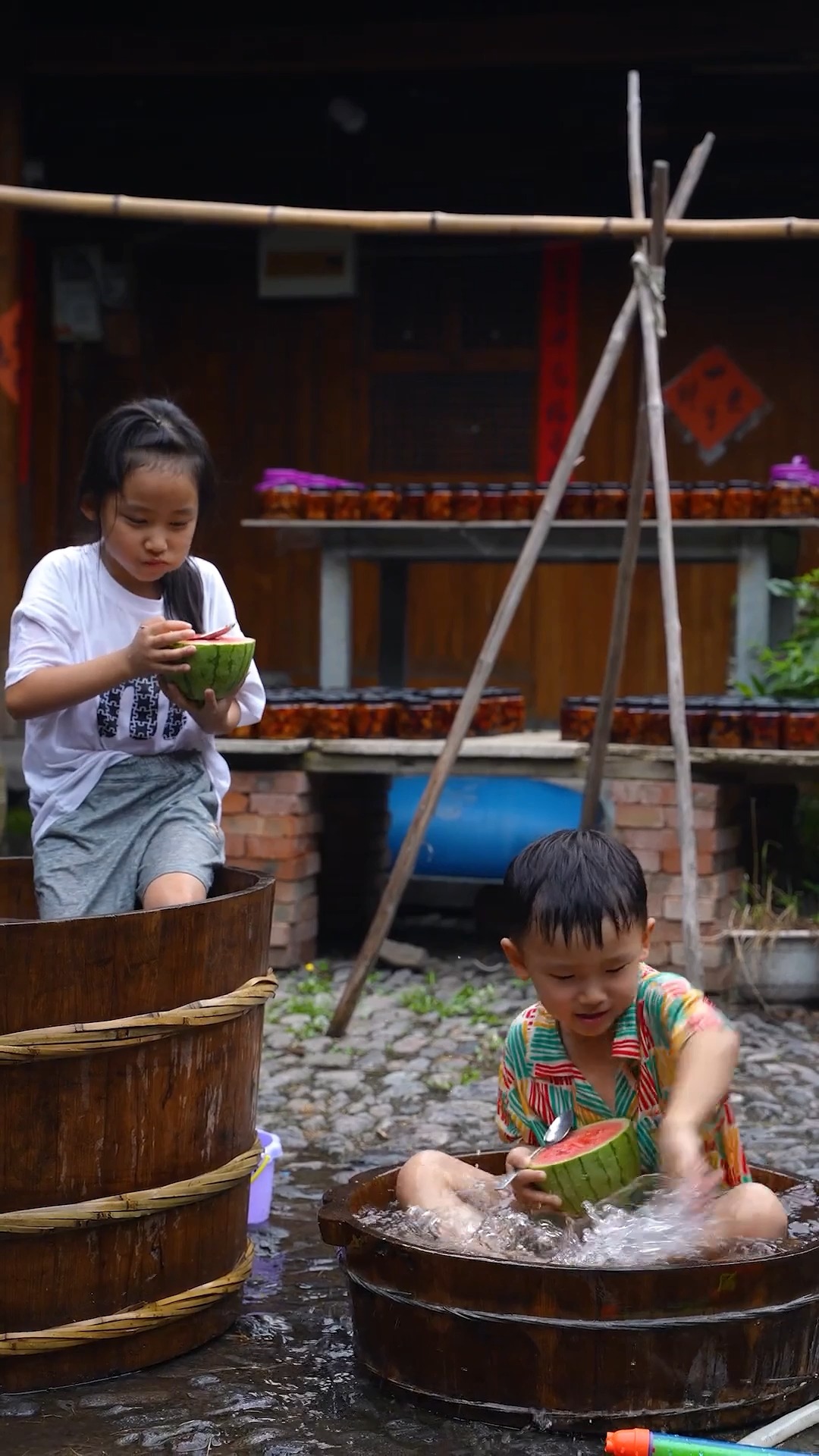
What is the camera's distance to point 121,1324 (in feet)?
8.88

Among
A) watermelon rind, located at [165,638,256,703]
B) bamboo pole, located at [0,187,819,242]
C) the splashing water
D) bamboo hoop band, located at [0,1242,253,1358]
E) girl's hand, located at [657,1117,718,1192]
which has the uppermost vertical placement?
bamboo pole, located at [0,187,819,242]

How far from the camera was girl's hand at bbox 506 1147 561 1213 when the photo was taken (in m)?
2.59

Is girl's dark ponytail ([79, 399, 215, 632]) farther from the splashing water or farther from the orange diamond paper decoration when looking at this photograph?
the orange diamond paper decoration

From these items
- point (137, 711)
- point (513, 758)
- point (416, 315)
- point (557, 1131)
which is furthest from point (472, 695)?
point (416, 315)

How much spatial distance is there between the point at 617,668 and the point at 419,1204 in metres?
2.97

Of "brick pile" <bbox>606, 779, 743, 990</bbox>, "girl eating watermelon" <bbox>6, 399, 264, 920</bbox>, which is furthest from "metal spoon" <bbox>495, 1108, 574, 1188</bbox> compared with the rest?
"brick pile" <bbox>606, 779, 743, 990</bbox>

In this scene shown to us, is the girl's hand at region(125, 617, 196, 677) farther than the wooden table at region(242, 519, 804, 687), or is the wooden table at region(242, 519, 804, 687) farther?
the wooden table at region(242, 519, 804, 687)

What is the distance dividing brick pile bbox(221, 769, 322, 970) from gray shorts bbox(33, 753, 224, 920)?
296cm

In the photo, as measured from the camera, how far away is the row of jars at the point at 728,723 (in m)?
5.87

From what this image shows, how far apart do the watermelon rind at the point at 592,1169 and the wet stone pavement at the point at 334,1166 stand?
1.16 ft

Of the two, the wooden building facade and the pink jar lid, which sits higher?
the wooden building facade

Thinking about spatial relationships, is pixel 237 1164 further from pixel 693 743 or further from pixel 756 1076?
pixel 693 743

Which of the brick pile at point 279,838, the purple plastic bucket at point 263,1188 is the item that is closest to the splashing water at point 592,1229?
the purple plastic bucket at point 263,1188

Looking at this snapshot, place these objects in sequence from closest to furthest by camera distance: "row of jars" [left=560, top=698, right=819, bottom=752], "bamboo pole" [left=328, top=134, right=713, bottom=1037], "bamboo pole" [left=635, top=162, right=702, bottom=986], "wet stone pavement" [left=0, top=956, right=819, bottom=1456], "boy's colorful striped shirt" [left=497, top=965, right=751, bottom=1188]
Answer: "wet stone pavement" [left=0, top=956, right=819, bottom=1456], "boy's colorful striped shirt" [left=497, top=965, right=751, bottom=1188], "bamboo pole" [left=635, top=162, right=702, bottom=986], "bamboo pole" [left=328, top=134, right=713, bottom=1037], "row of jars" [left=560, top=698, right=819, bottom=752]
